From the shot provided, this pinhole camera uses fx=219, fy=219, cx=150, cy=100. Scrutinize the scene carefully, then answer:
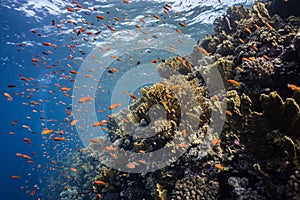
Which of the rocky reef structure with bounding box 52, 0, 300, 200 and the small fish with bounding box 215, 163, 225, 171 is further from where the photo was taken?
the small fish with bounding box 215, 163, 225, 171

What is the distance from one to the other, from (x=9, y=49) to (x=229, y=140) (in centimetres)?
2552

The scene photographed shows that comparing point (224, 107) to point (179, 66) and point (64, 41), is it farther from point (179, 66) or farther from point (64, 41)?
point (64, 41)

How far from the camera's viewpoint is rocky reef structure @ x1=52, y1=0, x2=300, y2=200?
11.0ft

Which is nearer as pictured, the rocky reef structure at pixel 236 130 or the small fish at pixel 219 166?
the rocky reef structure at pixel 236 130

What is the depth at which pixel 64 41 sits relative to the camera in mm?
22812

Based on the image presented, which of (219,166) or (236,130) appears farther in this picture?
(236,130)

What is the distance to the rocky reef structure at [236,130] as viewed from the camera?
335 centimetres

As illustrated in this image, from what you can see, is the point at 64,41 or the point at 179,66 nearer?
the point at 179,66

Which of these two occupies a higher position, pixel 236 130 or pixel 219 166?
pixel 236 130

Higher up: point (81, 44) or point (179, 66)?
point (179, 66)

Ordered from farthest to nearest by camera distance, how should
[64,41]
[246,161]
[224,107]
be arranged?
[64,41]
[224,107]
[246,161]

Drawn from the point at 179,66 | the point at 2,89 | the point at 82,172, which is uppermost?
the point at 179,66

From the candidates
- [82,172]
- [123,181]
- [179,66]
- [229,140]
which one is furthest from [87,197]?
[229,140]

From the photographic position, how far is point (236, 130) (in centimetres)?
435
